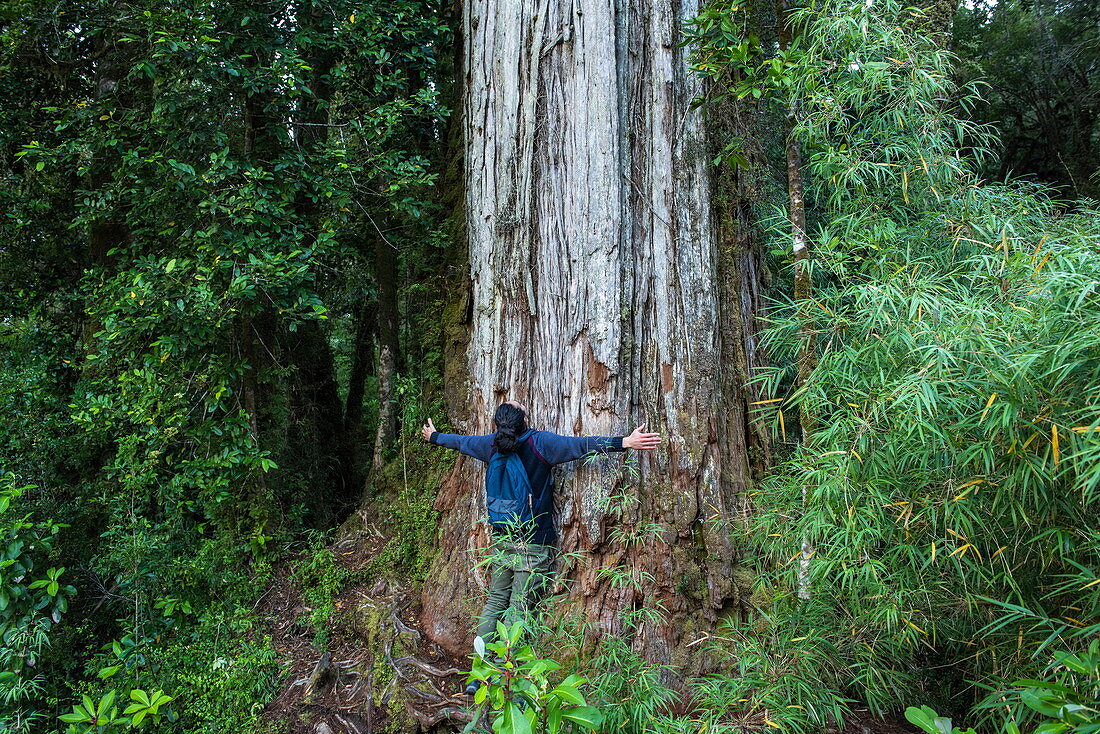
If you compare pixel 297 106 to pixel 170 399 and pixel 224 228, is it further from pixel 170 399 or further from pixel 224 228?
pixel 170 399

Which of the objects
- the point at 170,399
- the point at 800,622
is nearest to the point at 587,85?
the point at 800,622

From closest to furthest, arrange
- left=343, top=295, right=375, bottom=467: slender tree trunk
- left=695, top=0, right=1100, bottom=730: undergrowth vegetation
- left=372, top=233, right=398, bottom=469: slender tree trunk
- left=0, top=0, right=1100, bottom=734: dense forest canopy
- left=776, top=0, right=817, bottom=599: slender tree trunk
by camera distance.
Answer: left=695, top=0, right=1100, bottom=730: undergrowth vegetation, left=0, top=0, right=1100, bottom=734: dense forest canopy, left=776, top=0, right=817, bottom=599: slender tree trunk, left=372, top=233, right=398, bottom=469: slender tree trunk, left=343, top=295, right=375, bottom=467: slender tree trunk

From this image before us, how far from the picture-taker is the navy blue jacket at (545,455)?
2787 mm

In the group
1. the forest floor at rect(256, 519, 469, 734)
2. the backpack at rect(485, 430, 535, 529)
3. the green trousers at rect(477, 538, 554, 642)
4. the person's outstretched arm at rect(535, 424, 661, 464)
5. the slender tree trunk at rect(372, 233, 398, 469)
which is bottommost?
the forest floor at rect(256, 519, 469, 734)

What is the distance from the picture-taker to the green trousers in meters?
2.81

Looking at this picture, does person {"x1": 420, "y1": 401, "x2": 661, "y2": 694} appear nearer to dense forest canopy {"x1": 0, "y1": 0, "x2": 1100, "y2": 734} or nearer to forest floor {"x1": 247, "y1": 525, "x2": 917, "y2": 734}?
dense forest canopy {"x1": 0, "y1": 0, "x2": 1100, "y2": 734}

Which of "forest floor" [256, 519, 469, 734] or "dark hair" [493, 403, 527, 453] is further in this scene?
"forest floor" [256, 519, 469, 734]

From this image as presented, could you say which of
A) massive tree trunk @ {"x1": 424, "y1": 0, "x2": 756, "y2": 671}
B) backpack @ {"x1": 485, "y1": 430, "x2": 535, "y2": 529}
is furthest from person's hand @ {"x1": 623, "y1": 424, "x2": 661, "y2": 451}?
backpack @ {"x1": 485, "y1": 430, "x2": 535, "y2": 529}

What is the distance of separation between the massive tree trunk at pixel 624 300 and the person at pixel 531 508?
123 millimetres

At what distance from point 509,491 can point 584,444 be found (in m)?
0.44

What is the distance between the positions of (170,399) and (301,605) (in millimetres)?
1567

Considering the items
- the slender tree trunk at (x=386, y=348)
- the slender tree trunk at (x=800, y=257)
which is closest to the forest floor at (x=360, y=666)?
the slender tree trunk at (x=386, y=348)

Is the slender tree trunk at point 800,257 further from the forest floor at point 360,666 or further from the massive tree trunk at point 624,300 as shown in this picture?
the forest floor at point 360,666

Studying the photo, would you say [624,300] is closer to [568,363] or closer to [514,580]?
[568,363]
